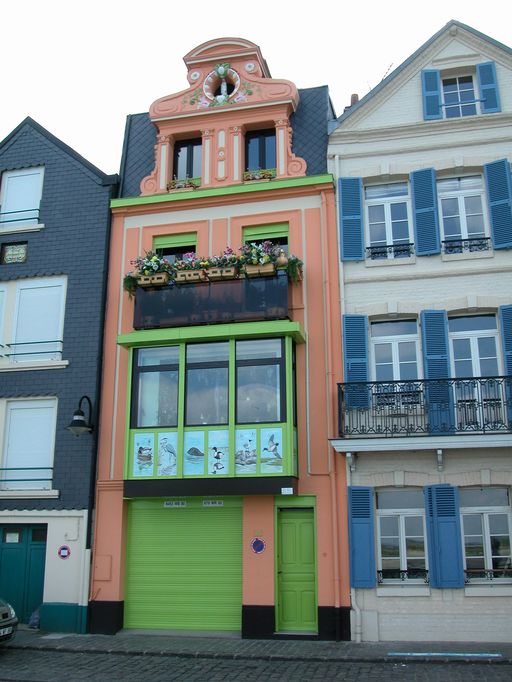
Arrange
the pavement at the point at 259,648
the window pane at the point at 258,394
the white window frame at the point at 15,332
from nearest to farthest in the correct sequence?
the pavement at the point at 259,648 < the window pane at the point at 258,394 < the white window frame at the point at 15,332

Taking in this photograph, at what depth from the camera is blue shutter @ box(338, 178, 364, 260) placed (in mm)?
15672

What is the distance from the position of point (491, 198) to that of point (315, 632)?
31.3 ft

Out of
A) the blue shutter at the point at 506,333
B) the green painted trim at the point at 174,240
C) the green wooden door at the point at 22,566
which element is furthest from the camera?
the green painted trim at the point at 174,240

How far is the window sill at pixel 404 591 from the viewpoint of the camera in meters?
13.7

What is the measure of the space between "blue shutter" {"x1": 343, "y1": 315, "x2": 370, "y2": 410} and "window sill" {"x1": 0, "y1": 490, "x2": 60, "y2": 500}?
6.66 m

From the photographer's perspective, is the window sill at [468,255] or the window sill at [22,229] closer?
the window sill at [468,255]

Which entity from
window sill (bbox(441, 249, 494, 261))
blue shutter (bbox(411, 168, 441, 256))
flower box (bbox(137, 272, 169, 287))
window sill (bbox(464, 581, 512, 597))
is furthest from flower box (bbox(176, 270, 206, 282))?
window sill (bbox(464, 581, 512, 597))

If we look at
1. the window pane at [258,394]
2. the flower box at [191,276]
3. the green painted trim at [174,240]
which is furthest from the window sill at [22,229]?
the window pane at [258,394]

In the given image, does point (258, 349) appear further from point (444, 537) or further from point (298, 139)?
point (298, 139)

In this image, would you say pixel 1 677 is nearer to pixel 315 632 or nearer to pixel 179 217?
pixel 315 632

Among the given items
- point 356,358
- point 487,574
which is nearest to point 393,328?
point 356,358

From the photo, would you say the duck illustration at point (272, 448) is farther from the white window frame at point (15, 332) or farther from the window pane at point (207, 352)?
the white window frame at point (15, 332)

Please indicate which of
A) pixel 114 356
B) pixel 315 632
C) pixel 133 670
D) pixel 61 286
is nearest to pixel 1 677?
pixel 133 670

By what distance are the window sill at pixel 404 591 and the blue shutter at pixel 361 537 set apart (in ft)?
0.74
